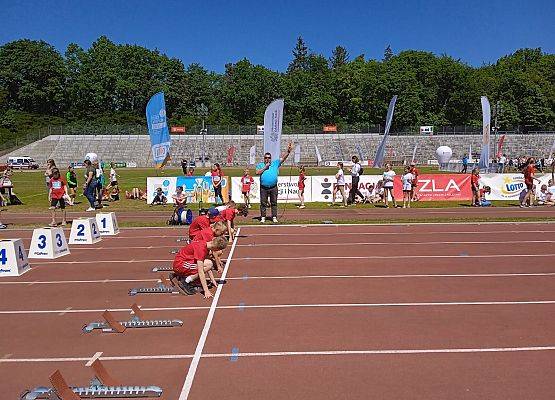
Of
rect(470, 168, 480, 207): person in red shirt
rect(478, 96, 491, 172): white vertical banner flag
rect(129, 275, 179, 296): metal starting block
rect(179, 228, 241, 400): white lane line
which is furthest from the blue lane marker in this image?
rect(478, 96, 491, 172): white vertical banner flag

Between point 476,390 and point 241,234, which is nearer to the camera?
point 476,390

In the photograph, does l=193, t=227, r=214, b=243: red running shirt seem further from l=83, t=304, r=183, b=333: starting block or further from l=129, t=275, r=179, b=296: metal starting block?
l=83, t=304, r=183, b=333: starting block

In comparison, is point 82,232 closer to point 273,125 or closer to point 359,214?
point 273,125

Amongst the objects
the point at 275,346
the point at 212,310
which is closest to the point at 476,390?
the point at 275,346

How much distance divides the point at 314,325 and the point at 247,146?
73508 mm

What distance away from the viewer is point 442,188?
2634 centimetres

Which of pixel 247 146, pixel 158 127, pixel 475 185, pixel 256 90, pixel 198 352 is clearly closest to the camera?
pixel 198 352

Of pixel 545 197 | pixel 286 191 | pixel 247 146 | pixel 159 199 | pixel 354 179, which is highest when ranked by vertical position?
pixel 247 146

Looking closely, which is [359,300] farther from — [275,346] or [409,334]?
[275,346]

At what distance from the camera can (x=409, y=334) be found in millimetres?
6773

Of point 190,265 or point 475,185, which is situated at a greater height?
point 475,185

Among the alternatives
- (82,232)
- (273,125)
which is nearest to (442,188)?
(273,125)

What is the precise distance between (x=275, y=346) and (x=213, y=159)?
70600 mm

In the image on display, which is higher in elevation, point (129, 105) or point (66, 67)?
point (66, 67)
